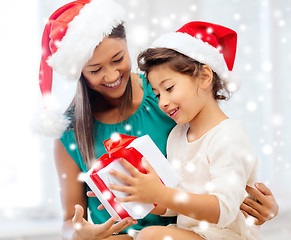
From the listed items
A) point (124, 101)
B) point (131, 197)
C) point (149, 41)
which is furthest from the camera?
point (149, 41)

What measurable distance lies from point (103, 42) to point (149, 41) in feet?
2.35

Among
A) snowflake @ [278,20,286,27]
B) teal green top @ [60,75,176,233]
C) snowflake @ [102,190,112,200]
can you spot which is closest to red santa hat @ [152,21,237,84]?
teal green top @ [60,75,176,233]

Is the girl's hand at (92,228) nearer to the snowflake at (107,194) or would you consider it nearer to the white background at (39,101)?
the snowflake at (107,194)

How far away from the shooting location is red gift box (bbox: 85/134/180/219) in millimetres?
890

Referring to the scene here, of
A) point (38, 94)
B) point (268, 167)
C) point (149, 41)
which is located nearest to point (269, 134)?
point (268, 167)

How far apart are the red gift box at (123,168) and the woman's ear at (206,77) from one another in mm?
271

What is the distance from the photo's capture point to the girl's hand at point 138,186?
861 mm

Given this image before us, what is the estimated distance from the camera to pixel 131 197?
88cm

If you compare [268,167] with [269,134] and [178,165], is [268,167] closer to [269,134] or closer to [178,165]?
[269,134]

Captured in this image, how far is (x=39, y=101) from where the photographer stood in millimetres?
1770

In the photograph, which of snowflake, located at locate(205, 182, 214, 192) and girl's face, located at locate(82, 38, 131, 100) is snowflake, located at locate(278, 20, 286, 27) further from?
snowflake, located at locate(205, 182, 214, 192)

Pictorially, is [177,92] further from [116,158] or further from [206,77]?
[116,158]

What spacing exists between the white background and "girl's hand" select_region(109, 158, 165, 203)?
886mm

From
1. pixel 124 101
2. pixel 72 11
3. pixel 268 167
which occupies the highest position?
pixel 72 11
